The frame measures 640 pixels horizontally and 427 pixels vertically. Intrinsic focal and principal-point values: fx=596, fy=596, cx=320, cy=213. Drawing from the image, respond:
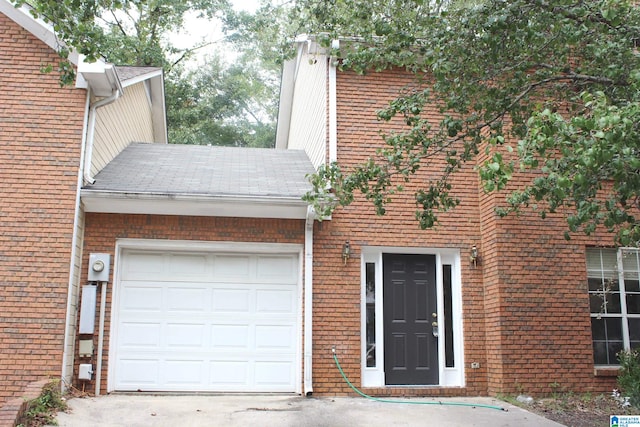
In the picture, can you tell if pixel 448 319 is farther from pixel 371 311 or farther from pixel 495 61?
pixel 495 61

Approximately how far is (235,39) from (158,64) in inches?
235

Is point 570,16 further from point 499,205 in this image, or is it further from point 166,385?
point 166,385

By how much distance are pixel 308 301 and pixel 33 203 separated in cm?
419

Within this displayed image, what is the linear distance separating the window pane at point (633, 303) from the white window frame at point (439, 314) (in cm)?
267

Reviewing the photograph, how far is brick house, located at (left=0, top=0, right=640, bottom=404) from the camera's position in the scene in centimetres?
856

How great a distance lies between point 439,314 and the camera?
9.45 m

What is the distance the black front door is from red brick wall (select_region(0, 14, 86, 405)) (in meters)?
4.78

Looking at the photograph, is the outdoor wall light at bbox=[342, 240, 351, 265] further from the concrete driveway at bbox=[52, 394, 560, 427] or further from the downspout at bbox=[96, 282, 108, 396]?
the downspout at bbox=[96, 282, 108, 396]

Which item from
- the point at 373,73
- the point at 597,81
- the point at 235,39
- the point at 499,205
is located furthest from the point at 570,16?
the point at 235,39

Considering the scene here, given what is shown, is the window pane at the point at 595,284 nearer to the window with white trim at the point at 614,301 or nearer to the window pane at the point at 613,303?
the window with white trim at the point at 614,301

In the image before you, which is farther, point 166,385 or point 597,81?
point 166,385

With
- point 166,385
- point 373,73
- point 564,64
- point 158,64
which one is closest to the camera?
point 564,64

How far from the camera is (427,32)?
6957mm

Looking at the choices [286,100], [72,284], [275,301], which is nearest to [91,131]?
[72,284]
